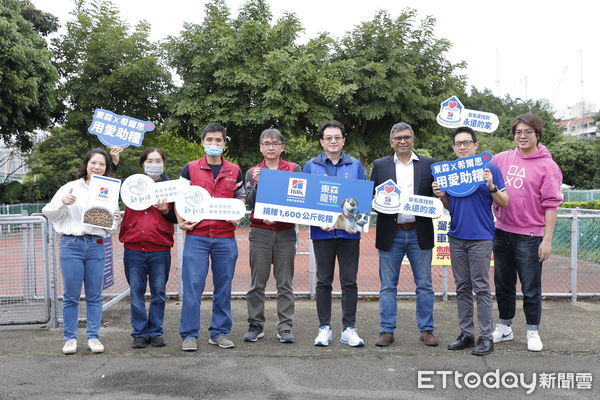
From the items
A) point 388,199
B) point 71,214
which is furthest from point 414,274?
point 71,214

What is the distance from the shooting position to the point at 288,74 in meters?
20.0

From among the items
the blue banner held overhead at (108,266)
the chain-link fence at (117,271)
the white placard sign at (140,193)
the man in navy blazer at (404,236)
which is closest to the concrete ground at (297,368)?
the man in navy blazer at (404,236)

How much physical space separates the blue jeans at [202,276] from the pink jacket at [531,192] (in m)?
2.69

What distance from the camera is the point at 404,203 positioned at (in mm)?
4742

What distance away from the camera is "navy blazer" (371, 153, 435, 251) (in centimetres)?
488

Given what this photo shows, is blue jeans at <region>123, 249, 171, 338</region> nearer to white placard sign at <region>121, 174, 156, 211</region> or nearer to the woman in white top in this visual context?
the woman in white top

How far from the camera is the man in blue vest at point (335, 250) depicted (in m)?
4.91

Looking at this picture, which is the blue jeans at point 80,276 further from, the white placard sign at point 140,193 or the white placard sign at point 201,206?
the white placard sign at point 201,206

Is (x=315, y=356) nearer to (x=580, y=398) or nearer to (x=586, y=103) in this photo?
(x=580, y=398)

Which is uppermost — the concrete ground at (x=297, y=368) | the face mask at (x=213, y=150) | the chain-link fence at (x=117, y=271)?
the face mask at (x=213, y=150)

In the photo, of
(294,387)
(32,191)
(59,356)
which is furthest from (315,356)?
(32,191)

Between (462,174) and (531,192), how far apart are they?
708mm

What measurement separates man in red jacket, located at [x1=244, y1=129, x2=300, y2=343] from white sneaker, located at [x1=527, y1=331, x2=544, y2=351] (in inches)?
88.7

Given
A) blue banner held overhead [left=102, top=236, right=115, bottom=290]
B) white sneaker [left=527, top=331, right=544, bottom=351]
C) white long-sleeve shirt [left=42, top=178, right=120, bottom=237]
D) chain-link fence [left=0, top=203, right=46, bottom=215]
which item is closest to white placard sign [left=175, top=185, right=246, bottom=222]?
white long-sleeve shirt [left=42, top=178, right=120, bottom=237]
